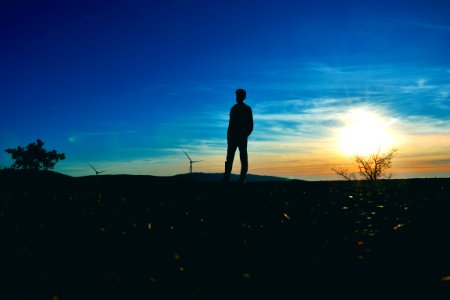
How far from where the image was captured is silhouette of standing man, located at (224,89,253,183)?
13289mm

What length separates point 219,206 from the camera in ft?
23.3

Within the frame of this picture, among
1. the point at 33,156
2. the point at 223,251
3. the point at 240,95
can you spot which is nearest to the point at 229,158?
the point at 240,95

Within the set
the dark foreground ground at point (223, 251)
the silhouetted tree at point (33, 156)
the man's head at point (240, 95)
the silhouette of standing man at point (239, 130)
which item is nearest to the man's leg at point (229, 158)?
the silhouette of standing man at point (239, 130)

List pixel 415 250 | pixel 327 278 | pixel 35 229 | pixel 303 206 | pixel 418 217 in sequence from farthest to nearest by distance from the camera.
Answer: pixel 303 206
pixel 418 217
pixel 35 229
pixel 415 250
pixel 327 278

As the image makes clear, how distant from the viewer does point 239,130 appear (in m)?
13.3

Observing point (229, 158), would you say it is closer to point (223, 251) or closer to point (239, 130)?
point (239, 130)

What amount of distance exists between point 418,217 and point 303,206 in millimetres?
2064

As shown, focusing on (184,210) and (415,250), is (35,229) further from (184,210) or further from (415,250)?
(415,250)

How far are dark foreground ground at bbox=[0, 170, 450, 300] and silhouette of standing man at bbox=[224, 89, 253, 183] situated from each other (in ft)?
19.9

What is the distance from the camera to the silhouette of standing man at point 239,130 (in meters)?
13.3

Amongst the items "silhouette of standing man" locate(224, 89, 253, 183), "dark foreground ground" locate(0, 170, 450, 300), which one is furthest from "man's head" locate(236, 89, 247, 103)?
"dark foreground ground" locate(0, 170, 450, 300)

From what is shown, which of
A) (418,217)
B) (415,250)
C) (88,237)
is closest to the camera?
(415,250)

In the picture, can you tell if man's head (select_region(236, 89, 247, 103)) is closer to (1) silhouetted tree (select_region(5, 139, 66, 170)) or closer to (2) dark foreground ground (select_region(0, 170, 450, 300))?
(2) dark foreground ground (select_region(0, 170, 450, 300))

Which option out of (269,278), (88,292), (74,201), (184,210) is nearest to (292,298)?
(269,278)
